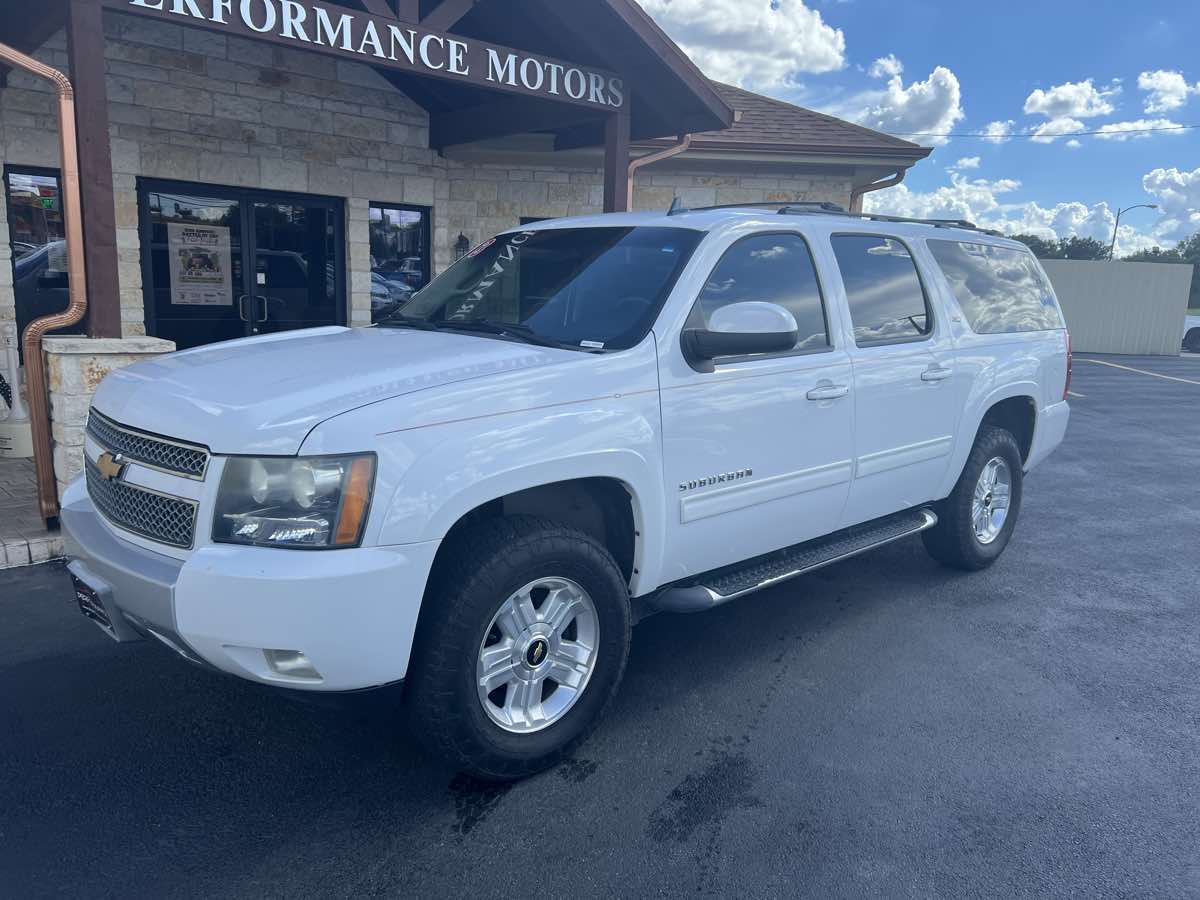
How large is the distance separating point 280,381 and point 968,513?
4159mm

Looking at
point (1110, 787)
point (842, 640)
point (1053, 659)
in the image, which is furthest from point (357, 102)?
point (1110, 787)

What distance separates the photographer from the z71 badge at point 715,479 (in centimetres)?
368

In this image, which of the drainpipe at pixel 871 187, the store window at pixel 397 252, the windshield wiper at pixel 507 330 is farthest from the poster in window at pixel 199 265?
the drainpipe at pixel 871 187

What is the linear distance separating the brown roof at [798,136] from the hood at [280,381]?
8.97 meters

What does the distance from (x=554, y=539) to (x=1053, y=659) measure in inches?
111

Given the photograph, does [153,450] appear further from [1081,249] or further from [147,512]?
[1081,249]

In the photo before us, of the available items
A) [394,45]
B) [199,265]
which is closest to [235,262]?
[199,265]

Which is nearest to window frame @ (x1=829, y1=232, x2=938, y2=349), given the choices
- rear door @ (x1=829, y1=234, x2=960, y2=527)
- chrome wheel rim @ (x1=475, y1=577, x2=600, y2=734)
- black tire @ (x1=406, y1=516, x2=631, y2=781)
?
rear door @ (x1=829, y1=234, x2=960, y2=527)

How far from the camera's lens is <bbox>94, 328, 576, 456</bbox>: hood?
2.81m

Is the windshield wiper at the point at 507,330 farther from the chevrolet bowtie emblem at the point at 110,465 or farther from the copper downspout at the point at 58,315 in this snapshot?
the copper downspout at the point at 58,315

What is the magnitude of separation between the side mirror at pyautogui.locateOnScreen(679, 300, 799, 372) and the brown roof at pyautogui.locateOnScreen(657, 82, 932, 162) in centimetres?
859

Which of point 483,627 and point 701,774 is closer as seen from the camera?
point 483,627

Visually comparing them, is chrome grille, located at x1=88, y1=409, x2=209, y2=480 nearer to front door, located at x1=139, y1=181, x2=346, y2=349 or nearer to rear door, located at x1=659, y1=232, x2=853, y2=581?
rear door, located at x1=659, y1=232, x2=853, y2=581

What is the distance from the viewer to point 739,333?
11.7ft
